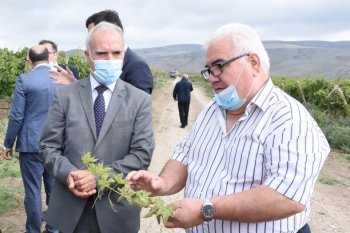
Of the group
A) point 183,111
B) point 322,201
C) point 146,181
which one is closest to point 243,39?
point 146,181

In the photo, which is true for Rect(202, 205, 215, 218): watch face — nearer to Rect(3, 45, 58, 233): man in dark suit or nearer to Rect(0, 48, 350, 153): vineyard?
Rect(3, 45, 58, 233): man in dark suit

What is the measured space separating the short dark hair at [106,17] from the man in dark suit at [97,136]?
700mm

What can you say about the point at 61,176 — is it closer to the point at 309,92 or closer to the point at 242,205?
the point at 242,205

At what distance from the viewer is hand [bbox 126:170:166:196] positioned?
214 cm

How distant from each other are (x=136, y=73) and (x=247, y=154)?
5.83 ft

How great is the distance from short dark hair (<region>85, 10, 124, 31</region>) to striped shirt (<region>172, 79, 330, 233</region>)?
5.18 feet

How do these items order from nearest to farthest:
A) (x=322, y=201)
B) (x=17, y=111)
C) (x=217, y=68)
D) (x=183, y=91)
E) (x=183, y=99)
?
(x=217, y=68) < (x=17, y=111) < (x=322, y=201) < (x=183, y=99) < (x=183, y=91)

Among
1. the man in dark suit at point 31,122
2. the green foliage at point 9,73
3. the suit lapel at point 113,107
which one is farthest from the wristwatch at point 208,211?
the green foliage at point 9,73

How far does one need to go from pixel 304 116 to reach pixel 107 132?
130 cm

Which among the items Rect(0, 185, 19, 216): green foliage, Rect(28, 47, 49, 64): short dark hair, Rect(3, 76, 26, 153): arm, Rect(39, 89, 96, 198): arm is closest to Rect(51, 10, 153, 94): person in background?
Rect(39, 89, 96, 198): arm

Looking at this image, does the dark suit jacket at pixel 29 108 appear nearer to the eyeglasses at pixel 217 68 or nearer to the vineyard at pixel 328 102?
the eyeglasses at pixel 217 68

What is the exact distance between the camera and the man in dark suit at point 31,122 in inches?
164

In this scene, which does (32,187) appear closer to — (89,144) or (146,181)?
(89,144)

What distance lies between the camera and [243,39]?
6.26ft
